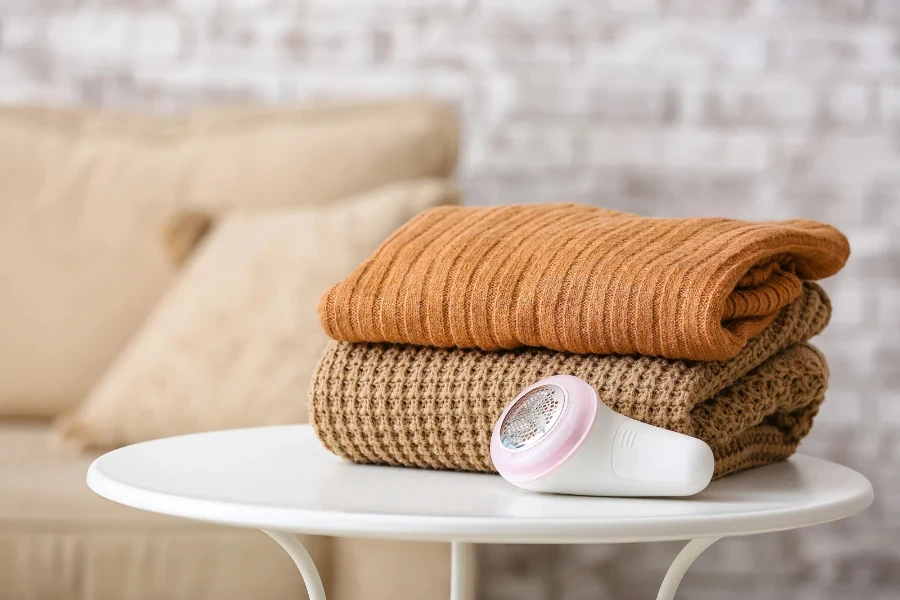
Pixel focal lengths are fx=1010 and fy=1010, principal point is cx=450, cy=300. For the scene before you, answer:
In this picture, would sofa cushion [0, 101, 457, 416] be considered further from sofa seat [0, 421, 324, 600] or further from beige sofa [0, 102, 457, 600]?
sofa seat [0, 421, 324, 600]

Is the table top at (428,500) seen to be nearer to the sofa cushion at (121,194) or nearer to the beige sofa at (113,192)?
the beige sofa at (113,192)

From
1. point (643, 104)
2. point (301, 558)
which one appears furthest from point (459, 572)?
point (643, 104)

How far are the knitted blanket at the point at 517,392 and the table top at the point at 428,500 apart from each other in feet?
0.06

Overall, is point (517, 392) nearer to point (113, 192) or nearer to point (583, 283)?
point (583, 283)

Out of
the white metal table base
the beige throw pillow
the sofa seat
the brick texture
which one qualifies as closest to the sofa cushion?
the beige throw pillow

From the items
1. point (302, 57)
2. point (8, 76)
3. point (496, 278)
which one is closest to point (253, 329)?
point (496, 278)

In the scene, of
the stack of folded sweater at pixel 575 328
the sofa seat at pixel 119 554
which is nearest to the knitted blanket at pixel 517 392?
the stack of folded sweater at pixel 575 328

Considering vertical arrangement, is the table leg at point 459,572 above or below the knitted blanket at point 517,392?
Answer: below

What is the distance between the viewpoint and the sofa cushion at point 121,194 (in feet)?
4.35

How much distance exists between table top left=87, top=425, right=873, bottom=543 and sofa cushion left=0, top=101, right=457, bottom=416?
0.63m

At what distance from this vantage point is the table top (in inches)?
19.8

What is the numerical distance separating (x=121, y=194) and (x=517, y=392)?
36.3 inches

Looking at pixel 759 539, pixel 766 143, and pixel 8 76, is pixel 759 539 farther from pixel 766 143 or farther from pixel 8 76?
pixel 8 76

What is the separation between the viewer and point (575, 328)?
61 centimetres
